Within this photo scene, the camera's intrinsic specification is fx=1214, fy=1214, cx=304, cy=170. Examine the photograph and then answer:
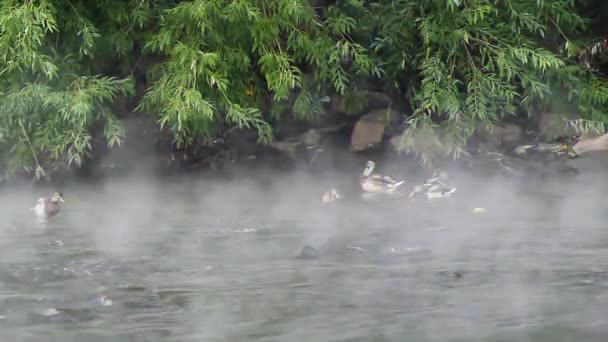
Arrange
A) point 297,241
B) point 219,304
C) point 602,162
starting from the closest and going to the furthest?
1. point 219,304
2. point 297,241
3. point 602,162

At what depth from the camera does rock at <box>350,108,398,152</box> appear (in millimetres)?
12898

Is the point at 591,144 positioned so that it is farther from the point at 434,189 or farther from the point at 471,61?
the point at 434,189

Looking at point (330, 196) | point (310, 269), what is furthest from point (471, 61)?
point (310, 269)

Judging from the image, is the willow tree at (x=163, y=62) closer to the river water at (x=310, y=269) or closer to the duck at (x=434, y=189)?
the river water at (x=310, y=269)

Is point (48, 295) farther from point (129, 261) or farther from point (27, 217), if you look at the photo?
point (27, 217)

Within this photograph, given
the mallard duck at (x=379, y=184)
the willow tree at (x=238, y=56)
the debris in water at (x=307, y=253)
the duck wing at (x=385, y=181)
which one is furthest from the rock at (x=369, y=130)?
the debris in water at (x=307, y=253)

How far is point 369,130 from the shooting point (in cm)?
1309

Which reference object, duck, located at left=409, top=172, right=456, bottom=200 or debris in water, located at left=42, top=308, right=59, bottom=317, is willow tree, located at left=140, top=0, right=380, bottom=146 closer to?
duck, located at left=409, top=172, right=456, bottom=200

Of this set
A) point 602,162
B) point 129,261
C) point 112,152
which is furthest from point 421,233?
point 112,152

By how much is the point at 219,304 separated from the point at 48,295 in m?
0.94

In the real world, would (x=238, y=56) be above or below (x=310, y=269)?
above

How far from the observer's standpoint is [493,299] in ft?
19.8

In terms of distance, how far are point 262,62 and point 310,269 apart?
380 centimetres

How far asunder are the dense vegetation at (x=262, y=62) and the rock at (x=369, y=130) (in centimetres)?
102
